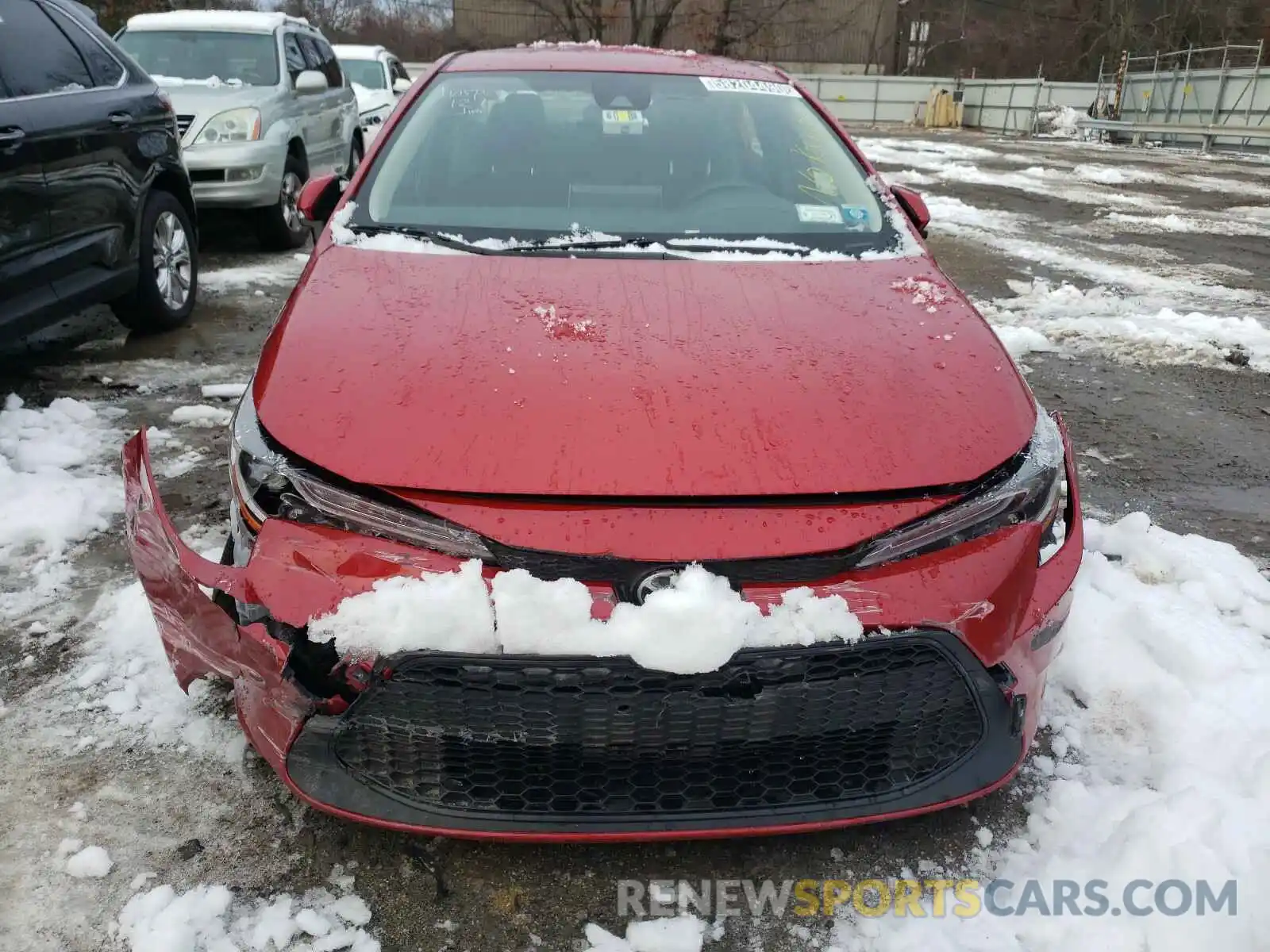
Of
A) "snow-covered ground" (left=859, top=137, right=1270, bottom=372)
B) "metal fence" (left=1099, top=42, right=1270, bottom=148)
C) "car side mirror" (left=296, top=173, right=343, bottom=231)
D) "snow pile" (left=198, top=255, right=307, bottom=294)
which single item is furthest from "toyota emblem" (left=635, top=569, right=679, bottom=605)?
"metal fence" (left=1099, top=42, right=1270, bottom=148)

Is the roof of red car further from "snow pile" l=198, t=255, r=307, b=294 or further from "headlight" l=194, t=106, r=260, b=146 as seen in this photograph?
"headlight" l=194, t=106, r=260, b=146

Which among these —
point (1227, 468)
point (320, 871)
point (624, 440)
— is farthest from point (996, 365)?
point (1227, 468)

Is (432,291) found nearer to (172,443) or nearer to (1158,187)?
(172,443)

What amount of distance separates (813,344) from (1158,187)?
12909mm

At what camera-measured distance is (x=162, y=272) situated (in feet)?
16.4

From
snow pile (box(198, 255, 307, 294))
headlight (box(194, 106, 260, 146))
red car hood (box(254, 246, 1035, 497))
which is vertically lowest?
snow pile (box(198, 255, 307, 294))

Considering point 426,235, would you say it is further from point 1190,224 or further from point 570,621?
point 1190,224

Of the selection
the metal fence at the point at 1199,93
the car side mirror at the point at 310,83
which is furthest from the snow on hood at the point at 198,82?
the metal fence at the point at 1199,93

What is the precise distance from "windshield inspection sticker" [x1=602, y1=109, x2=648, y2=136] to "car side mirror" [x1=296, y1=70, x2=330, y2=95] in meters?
4.99

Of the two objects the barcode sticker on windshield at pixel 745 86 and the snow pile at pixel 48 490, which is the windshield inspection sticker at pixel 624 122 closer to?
the barcode sticker on windshield at pixel 745 86

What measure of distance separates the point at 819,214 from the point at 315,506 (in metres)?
1.78

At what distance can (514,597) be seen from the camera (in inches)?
59.4

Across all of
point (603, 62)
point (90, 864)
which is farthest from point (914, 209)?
point (90, 864)

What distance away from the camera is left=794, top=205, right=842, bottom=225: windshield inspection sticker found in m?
2.75
